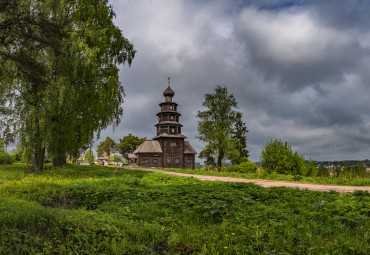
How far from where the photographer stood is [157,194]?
8305 millimetres

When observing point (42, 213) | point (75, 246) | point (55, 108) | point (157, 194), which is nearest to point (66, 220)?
point (42, 213)

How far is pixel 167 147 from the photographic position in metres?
38.0

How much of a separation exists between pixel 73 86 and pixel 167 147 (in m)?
24.0

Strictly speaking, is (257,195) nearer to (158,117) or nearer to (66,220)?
(66,220)

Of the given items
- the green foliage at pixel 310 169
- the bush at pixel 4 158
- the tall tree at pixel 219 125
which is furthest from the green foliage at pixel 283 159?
the bush at pixel 4 158

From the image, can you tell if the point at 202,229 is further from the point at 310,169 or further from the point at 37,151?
the point at 310,169

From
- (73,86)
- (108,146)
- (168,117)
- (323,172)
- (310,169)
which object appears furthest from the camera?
(108,146)

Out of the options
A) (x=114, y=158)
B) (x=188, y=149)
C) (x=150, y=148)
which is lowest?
(x=114, y=158)

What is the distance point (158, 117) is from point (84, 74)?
25963 mm

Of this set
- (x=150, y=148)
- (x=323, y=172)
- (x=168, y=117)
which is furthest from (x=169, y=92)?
(x=323, y=172)

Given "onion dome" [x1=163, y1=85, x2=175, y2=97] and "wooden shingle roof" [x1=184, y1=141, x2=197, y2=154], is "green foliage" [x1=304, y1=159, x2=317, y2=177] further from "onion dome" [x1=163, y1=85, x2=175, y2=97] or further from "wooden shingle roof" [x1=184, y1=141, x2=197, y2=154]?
"onion dome" [x1=163, y1=85, x2=175, y2=97]

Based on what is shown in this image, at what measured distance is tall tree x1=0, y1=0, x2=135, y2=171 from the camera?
14.2 m

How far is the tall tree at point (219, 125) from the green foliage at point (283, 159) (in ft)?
26.9

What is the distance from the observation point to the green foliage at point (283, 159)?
1862 cm
